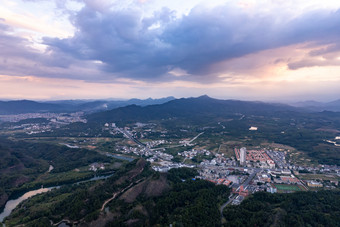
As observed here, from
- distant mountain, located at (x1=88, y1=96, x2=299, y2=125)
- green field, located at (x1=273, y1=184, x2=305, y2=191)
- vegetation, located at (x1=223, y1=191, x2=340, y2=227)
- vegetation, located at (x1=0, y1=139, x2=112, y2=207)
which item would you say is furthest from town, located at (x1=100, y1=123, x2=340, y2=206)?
distant mountain, located at (x1=88, y1=96, x2=299, y2=125)

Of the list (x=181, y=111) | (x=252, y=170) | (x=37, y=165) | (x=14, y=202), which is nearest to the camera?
(x=14, y=202)

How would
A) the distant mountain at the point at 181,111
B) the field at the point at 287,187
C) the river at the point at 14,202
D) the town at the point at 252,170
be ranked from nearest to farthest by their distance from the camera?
the river at the point at 14,202 < the field at the point at 287,187 < the town at the point at 252,170 < the distant mountain at the point at 181,111

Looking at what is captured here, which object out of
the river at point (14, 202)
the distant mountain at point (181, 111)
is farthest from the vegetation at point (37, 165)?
the distant mountain at point (181, 111)

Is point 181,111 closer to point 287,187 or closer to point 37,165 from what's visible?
point 37,165

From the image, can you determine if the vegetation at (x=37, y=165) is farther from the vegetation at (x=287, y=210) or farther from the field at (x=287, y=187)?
the field at (x=287, y=187)

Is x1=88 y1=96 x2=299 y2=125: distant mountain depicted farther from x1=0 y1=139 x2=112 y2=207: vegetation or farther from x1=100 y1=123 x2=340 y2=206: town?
x1=100 y1=123 x2=340 y2=206: town

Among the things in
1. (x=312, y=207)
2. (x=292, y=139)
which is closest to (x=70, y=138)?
(x=312, y=207)

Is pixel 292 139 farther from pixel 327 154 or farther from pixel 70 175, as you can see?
pixel 70 175

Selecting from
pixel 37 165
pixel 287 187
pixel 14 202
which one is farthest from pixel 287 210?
pixel 37 165
